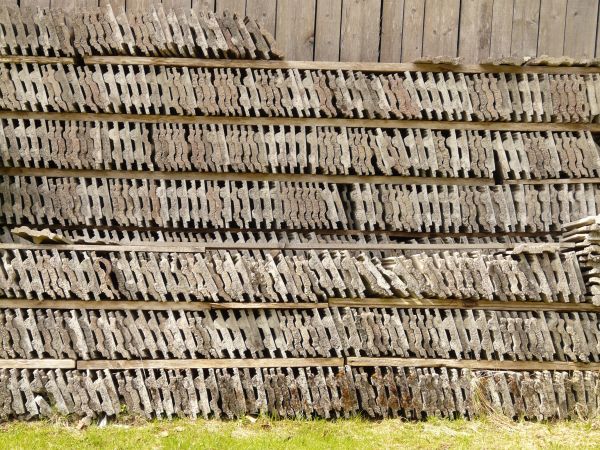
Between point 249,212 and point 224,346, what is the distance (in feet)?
3.69

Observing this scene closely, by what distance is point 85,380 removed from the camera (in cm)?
542

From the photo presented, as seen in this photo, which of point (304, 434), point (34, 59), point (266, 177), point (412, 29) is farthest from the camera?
point (412, 29)

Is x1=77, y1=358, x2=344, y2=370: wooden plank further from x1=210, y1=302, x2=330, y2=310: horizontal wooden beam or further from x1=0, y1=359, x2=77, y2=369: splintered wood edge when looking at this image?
x1=210, y1=302, x2=330, y2=310: horizontal wooden beam

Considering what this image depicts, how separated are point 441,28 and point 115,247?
11.1 ft

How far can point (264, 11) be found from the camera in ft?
19.6

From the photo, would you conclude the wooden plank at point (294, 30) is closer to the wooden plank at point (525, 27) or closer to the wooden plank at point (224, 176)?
the wooden plank at point (224, 176)

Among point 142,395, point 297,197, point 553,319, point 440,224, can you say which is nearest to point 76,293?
point 142,395

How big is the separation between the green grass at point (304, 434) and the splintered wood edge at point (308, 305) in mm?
900

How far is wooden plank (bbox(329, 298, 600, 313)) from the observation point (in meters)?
5.59

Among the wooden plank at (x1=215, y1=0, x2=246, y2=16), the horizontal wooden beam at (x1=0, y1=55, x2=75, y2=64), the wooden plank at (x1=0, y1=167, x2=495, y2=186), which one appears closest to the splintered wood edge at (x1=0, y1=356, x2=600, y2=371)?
the wooden plank at (x1=0, y1=167, x2=495, y2=186)

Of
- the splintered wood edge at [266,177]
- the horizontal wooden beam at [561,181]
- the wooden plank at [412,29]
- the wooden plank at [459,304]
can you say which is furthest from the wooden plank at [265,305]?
the wooden plank at [412,29]

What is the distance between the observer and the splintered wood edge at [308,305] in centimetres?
549

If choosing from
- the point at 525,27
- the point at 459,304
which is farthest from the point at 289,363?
the point at 525,27

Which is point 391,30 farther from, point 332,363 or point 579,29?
point 332,363
